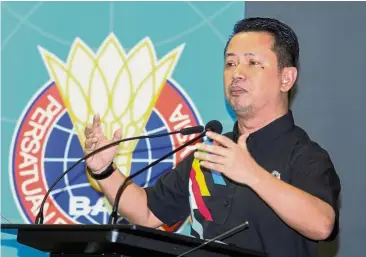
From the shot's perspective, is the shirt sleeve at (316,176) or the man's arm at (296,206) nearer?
the man's arm at (296,206)

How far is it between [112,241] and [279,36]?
44.3 inches

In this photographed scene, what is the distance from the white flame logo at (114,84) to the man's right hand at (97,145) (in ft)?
2.00

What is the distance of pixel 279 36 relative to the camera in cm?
241

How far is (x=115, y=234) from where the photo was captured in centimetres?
154

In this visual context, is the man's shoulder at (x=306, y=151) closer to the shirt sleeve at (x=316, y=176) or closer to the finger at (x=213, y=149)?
the shirt sleeve at (x=316, y=176)

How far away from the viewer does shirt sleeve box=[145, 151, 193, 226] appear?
96.6 inches

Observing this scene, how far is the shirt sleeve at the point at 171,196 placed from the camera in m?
2.45

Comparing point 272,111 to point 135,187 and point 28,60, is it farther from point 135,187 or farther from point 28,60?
point 28,60

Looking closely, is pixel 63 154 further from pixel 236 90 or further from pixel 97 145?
pixel 236 90

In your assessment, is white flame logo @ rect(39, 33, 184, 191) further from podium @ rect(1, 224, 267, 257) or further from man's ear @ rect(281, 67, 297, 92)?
podium @ rect(1, 224, 267, 257)

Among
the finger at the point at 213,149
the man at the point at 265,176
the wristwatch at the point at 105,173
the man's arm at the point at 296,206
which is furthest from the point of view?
the wristwatch at the point at 105,173

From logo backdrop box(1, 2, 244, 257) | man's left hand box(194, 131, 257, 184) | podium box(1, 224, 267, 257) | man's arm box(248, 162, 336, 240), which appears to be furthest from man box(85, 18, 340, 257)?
logo backdrop box(1, 2, 244, 257)

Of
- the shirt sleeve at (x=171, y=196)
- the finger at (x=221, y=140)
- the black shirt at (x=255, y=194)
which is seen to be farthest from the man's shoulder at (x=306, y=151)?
the finger at (x=221, y=140)

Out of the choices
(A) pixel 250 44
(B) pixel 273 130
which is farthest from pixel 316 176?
(A) pixel 250 44
